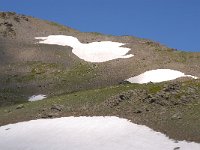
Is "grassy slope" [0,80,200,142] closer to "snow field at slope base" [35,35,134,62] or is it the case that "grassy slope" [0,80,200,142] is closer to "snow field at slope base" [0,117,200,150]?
"snow field at slope base" [0,117,200,150]

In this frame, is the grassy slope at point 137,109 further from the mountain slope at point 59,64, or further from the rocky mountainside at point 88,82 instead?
the mountain slope at point 59,64

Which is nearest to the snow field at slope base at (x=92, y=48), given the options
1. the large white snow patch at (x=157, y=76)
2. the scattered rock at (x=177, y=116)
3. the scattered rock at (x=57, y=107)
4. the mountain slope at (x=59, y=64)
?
the mountain slope at (x=59, y=64)

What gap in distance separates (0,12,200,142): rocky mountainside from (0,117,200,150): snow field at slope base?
1.37 m

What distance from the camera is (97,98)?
47344 millimetres

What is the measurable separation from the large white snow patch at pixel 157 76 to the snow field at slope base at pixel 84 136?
29455 millimetres

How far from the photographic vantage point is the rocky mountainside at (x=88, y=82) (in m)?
40.1

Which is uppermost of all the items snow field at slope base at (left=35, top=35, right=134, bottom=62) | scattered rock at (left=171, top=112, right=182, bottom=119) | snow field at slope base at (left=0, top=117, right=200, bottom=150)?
snow field at slope base at (left=35, top=35, right=134, bottom=62)

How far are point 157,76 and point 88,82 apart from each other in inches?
415

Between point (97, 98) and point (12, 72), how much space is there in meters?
36.2

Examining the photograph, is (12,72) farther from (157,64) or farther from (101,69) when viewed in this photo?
(157,64)

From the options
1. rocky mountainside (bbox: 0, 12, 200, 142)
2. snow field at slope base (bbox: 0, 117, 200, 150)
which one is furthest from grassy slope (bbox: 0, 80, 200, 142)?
snow field at slope base (bbox: 0, 117, 200, 150)

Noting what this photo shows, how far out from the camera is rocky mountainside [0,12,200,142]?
40094mm

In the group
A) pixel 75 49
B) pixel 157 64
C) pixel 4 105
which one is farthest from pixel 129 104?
pixel 75 49

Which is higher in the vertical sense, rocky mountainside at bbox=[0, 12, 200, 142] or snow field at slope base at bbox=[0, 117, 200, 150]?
rocky mountainside at bbox=[0, 12, 200, 142]
